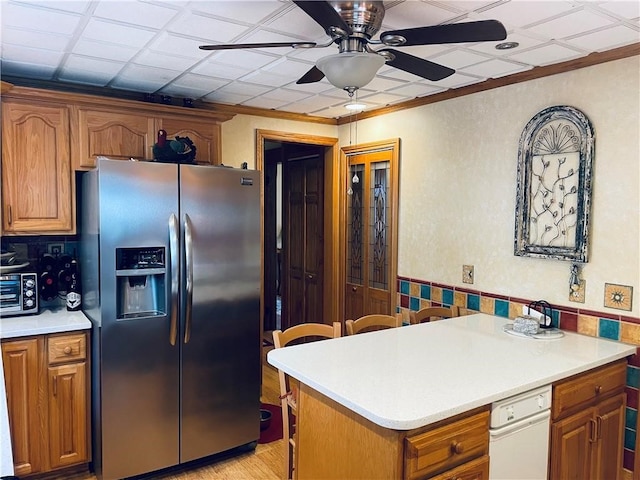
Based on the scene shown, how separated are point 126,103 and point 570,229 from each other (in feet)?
8.87

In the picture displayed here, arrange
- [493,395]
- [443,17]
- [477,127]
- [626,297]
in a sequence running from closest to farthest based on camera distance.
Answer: [493,395], [443,17], [626,297], [477,127]

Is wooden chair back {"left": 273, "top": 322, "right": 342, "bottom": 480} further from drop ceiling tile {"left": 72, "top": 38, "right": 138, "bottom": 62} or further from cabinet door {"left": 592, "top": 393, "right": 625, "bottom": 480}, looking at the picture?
drop ceiling tile {"left": 72, "top": 38, "right": 138, "bottom": 62}

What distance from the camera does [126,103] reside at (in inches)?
119

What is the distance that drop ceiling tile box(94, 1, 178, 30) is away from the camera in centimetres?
187

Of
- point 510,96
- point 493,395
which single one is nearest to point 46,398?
point 493,395

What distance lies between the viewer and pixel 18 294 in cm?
278

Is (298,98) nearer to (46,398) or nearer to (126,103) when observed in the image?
(126,103)

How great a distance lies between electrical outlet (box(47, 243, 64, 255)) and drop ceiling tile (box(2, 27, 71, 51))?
1.31m

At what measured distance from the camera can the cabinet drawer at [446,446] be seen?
1.60 metres

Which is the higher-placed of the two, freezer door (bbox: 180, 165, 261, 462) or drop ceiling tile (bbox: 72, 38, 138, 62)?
drop ceiling tile (bbox: 72, 38, 138, 62)

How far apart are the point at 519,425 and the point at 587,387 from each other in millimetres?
503

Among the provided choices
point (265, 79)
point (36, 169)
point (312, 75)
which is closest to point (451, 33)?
point (312, 75)

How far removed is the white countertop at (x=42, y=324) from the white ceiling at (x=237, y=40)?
1.42 m

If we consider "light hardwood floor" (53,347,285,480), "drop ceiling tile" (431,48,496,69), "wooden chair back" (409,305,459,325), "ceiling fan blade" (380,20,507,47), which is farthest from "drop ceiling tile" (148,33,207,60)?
"light hardwood floor" (53,347,285,480)
